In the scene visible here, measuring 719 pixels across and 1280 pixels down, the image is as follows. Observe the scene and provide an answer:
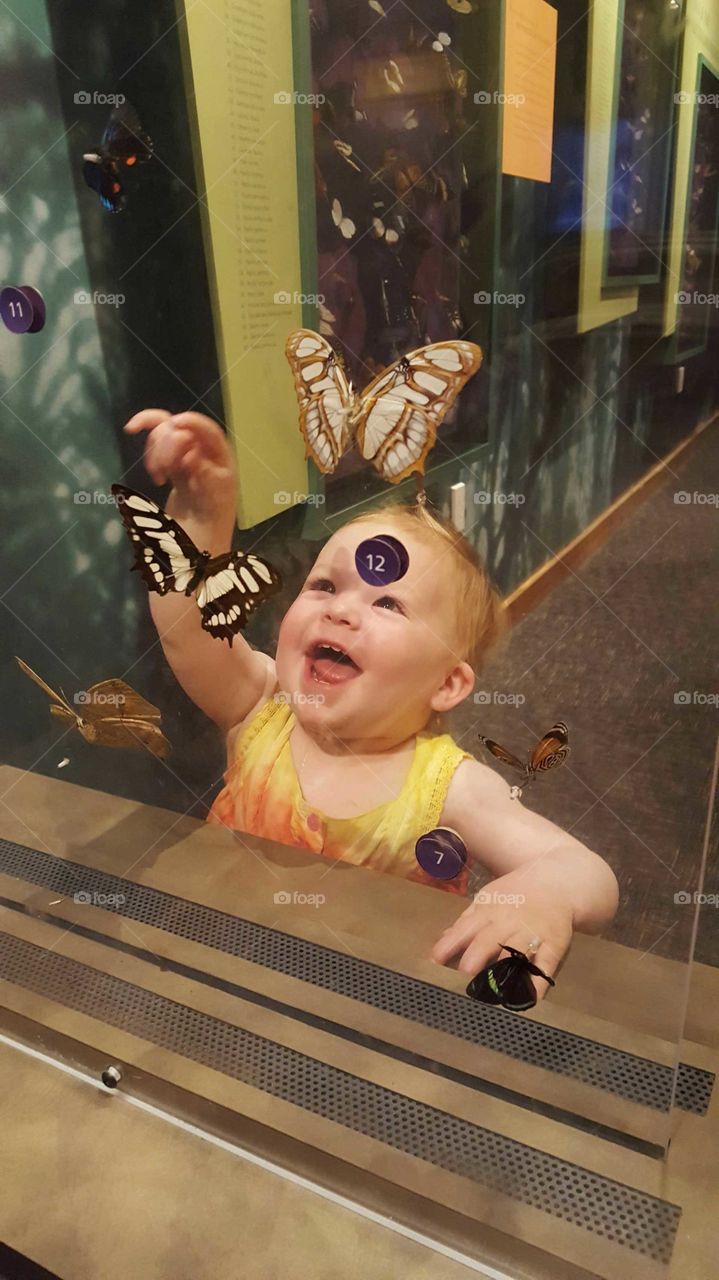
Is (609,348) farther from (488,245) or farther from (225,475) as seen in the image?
(225,475)

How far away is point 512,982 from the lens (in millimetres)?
1625

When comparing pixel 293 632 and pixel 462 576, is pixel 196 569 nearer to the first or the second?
pixel 293 632

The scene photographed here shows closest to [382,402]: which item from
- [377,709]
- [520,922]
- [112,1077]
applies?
[377,709]

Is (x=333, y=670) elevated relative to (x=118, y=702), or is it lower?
elevated

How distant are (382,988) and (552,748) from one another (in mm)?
642

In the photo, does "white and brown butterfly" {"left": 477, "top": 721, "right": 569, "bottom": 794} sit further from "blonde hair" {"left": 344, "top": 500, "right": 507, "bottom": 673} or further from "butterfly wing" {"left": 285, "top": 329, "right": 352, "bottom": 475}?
"butterfly wing" {"left": 285, "top": 329, "right": 352, "bottom": 475}

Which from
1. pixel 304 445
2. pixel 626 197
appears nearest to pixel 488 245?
pixel 626 197

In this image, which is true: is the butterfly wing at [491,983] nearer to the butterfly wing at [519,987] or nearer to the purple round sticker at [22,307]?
the butterfly wing at [519,987]

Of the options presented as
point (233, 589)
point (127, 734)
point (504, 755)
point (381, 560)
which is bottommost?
point (127, 734)

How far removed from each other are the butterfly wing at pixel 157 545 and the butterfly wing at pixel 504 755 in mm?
648

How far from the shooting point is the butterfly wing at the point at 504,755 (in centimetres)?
161

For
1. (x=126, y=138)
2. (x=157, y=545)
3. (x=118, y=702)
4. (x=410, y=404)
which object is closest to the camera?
(x=410, y=404)

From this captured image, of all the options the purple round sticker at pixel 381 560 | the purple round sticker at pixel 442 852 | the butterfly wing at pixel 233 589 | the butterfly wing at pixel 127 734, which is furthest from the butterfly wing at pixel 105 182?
the purple round sticker at pixel 442 852

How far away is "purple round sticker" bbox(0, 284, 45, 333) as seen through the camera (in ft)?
5.89
